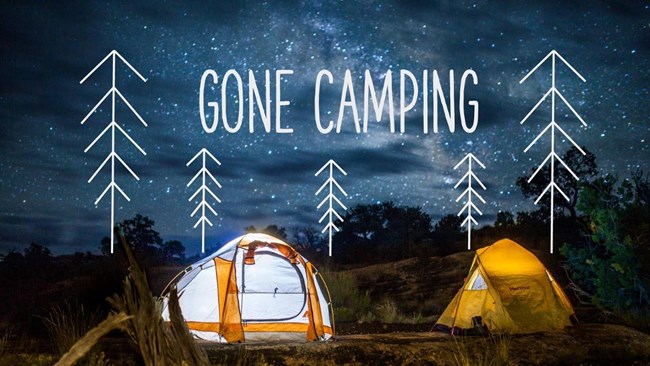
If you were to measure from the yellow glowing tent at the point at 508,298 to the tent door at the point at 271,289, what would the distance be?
2873 mm

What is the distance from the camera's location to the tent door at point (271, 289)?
12.3m

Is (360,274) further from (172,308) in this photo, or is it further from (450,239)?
(172,308)

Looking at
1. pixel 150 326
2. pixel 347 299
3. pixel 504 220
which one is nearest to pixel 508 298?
pixel 347 299

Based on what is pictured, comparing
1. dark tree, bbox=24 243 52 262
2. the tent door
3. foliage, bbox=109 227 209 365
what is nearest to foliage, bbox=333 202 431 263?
dark tree, bbox=24 243 52 262

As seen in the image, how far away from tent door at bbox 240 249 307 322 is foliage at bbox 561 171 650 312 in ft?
21.4

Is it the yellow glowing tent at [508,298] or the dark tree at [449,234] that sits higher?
the dark tree at [449,234]

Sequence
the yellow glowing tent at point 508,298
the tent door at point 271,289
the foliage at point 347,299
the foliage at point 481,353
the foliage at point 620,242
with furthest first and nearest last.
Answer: the foliage at point 347,299 < the foliage at point 620,242 < the yellow glowing tent at point 508,298 < the tent door at point 271,289 < the foliage at point 481,353

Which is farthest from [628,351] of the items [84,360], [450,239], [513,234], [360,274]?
[450,239]

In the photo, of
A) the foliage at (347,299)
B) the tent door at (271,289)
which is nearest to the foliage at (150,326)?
the tent door at (271,289)

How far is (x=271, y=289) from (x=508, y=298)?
13.9ft

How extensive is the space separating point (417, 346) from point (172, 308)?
5.25 metres

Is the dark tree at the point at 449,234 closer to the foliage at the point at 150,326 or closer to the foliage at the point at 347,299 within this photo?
the foliage at the point at 347,299

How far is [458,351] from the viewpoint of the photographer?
967 cm

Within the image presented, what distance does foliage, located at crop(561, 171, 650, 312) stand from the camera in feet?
47.3
